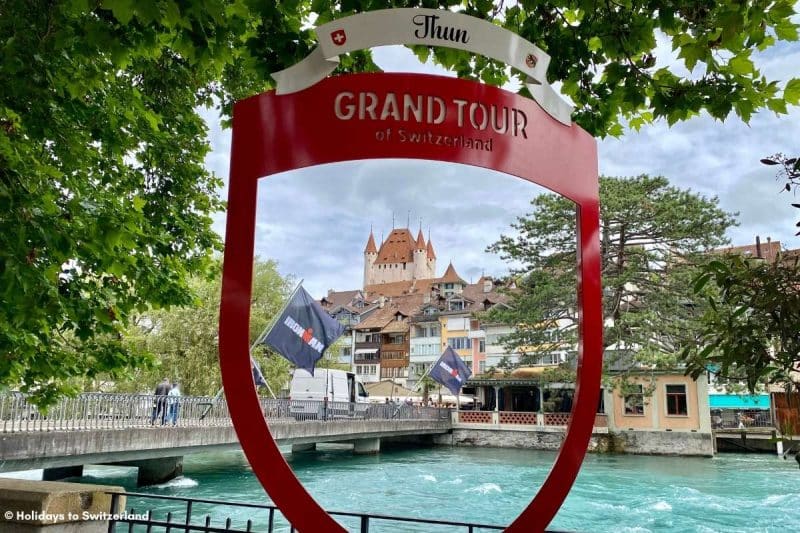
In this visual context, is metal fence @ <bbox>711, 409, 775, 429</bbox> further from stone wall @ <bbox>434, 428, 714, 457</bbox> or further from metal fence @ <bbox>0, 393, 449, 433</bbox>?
metal fence @ <bbox>0, 393, 449, 433</bbox>

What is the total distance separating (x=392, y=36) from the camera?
2420mm

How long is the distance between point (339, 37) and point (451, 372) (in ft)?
64.0

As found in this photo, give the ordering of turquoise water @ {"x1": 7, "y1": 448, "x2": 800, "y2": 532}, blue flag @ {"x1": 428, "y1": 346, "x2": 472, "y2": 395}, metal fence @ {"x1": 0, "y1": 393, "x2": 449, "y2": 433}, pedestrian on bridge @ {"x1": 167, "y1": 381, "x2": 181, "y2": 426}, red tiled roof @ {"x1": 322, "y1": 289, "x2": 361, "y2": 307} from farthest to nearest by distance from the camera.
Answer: red tiled roof @ {"x1": 322, "y1": 289, "x2": 361, "y2": 307}
blue flag @ {"x1": 428, "y1": 346, "x2": 472, "y2": 395}
pedestrian on bridge @ {"x1": 167, "y1": 381, "x2": 181, "y2": 426}
turquoise water @ {"x1": 7, "y1": 448, "x2": 800, "y2": 532}
metal fence @ {"x1": 0, "y1": 393, "x2": 449, "y2": 433}

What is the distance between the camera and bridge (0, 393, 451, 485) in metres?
11.7

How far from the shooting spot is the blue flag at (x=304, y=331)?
12.7m

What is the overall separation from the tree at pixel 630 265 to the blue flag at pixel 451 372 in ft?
16.1

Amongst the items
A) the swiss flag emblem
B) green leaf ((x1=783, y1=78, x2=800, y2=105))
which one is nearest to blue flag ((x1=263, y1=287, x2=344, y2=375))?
green leaf ((x1=783, y1=78, x2=800, y2=105))

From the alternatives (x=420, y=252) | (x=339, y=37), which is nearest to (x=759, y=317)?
(x=339, y=37)

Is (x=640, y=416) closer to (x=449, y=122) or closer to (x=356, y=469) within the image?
(x=356, y=469)

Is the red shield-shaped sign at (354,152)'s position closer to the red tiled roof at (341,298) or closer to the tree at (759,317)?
the tree at (759,317)

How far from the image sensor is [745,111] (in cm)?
334

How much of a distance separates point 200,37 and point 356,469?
71.6ft

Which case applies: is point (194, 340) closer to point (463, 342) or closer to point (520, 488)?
point (520, 488)

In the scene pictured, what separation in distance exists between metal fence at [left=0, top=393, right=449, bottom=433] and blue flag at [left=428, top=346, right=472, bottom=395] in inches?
178
